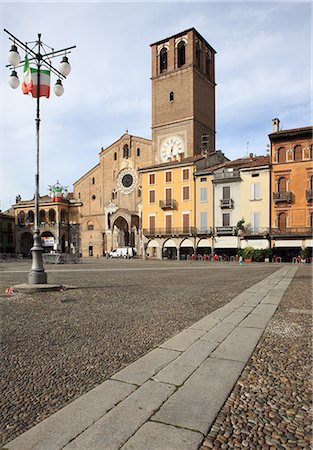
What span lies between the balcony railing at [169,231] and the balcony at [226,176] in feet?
23.0

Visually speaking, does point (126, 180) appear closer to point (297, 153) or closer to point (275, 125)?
point (275, 125)

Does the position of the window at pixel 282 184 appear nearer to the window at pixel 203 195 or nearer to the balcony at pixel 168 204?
the window at pixel 203 195

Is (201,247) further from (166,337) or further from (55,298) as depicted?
(166,337)

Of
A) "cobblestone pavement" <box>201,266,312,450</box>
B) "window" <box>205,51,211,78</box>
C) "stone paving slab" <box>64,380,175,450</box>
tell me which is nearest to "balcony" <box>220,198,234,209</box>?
"window" <box>205,51,211,78</box>

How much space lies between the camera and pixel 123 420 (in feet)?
8.50

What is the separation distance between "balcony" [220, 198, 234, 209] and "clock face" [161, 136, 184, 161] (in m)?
14.7

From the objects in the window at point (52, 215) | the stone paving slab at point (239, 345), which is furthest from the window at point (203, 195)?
the stone paving slab at point (239, 345)

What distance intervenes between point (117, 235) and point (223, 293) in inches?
1857

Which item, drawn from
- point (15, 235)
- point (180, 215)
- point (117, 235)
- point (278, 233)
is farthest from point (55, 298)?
point (15, 235)

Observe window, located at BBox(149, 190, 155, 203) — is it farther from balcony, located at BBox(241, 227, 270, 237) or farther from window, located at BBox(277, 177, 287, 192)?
window, located at BBox(277, 177, 287, 192)

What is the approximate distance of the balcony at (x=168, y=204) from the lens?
44.1 meters

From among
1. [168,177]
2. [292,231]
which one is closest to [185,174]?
[168,177]

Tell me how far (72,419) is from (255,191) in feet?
125

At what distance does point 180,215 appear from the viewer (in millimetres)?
44000
